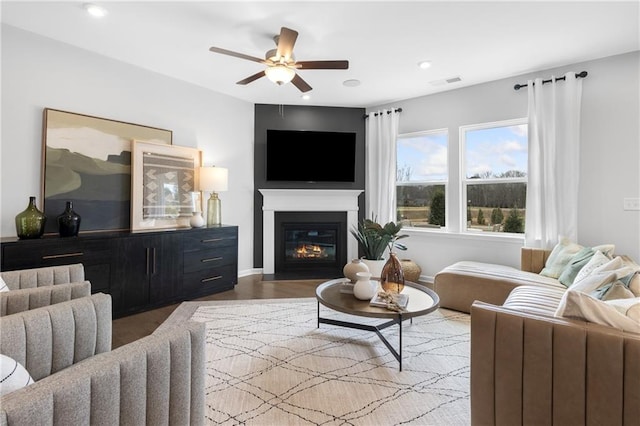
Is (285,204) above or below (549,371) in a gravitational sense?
above

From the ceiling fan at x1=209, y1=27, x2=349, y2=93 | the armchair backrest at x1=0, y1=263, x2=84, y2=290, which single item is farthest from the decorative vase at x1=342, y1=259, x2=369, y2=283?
the armchair backrest at x1=0, y1=263, x2=84, y2=290

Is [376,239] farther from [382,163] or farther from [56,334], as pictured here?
[56,334]

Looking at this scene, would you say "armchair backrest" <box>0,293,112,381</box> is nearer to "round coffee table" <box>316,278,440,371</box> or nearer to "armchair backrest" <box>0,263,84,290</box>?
"armchair backrest" <box>0,263,84,290</box>

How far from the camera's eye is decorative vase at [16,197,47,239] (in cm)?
269

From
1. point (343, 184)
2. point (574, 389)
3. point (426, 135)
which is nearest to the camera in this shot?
point (574, 389)

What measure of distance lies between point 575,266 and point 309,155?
357 centimetres

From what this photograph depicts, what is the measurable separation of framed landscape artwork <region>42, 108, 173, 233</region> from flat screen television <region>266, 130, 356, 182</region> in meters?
1.75

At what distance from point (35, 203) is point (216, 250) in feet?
6.02

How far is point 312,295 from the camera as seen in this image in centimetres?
392

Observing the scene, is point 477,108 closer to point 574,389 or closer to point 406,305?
point 406,305

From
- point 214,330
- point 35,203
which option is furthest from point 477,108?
point 35,203

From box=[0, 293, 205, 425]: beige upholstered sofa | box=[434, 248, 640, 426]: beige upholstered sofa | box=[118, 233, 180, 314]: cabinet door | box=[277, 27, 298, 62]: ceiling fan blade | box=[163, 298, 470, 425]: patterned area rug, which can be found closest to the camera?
box=[0, 293, 205, 425]: beige upholstered sofa

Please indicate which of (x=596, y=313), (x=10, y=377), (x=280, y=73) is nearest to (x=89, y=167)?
(x=280, y=73)

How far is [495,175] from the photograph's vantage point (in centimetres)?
416
